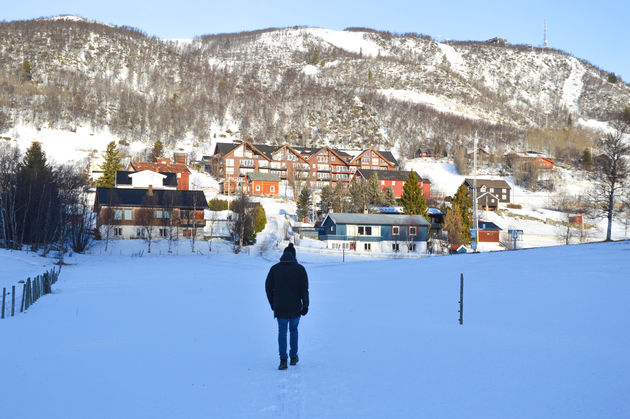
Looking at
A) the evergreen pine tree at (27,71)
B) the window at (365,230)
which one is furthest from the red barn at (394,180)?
the evergreen pine tree at (27,71)

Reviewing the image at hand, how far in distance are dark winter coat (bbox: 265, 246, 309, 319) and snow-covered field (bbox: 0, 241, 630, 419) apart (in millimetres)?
950

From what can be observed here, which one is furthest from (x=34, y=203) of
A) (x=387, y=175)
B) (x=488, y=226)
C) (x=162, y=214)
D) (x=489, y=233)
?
(x=387, y=175)

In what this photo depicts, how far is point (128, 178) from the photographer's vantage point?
7475 centimetres

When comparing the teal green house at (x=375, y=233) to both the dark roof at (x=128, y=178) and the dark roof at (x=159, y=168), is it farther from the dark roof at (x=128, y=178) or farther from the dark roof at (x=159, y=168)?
the dark roof at (x=159, y=168)

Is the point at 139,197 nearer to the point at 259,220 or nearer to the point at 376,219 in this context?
the point at 259,220

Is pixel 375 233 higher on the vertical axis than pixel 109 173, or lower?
lower

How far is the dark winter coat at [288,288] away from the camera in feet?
25.4

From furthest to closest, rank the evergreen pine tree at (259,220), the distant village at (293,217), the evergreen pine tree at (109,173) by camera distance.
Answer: the evergreen pine tree at (109,173) → the evergreen pine tree at (259,220) → the distant village at (293,217)

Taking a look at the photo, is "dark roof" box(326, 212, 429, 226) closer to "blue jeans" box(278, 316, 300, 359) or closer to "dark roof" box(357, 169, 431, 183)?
"dark roof" box(357, 169, 431, 183)

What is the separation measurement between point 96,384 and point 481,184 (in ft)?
292

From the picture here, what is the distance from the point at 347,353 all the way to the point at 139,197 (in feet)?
174

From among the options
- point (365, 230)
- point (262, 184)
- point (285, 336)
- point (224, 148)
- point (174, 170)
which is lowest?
point (365, 230)

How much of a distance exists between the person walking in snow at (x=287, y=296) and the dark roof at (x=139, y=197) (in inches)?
1924

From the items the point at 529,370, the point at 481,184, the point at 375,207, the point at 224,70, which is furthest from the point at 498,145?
the point at 529,370
